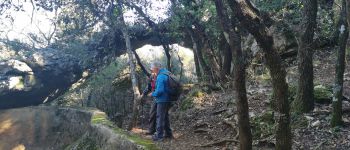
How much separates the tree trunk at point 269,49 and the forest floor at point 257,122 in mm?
2113

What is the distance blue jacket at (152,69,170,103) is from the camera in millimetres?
8391

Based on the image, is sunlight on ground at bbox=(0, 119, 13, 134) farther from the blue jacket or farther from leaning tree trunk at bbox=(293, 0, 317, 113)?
leaning tree trunk at bbox=(293, 0, 317, 113)

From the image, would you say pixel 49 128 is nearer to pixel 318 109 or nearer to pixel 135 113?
pixel 135 113

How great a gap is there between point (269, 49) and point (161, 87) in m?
3.62

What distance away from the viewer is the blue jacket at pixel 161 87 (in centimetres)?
839

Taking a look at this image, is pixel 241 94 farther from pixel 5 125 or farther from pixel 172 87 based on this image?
pixel 5 125

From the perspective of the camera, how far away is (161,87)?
8.40 metres

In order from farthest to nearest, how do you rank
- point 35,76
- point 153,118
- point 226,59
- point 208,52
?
point 35,76
point 226,59
point 208,52
point 153,118

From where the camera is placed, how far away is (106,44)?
1616 centimetres

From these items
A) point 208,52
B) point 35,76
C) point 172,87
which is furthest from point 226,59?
point 35,76

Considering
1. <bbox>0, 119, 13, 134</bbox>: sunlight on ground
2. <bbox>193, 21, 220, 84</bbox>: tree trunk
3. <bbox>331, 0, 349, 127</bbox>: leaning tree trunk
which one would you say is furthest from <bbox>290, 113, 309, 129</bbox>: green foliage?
<bbox>0, 119, 13, 134</bbox>: sunlight on ground

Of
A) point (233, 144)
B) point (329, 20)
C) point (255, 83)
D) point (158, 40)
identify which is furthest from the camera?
point (158, 40)

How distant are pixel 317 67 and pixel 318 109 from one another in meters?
5.28

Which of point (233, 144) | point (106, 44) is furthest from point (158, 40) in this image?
point (233, 144)
